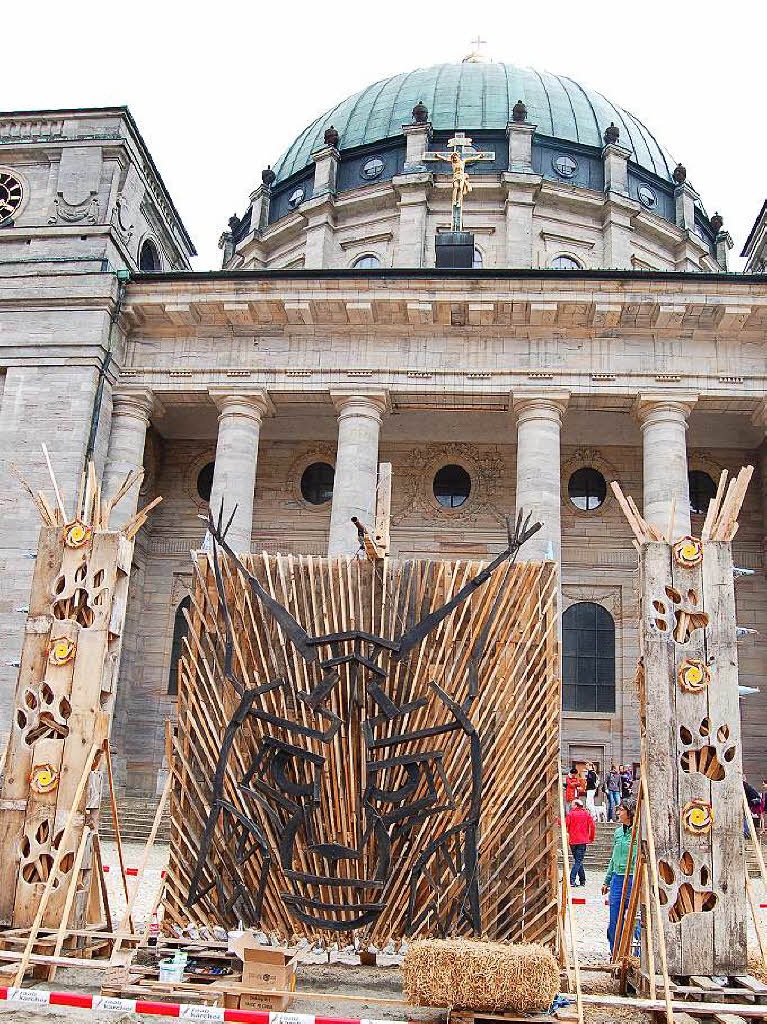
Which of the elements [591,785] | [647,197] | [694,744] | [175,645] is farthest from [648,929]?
[647,197]

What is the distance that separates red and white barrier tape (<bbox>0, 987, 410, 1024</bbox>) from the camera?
6.58 meters

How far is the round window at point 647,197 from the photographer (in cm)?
3631

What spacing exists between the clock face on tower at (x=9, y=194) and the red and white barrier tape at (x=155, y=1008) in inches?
823

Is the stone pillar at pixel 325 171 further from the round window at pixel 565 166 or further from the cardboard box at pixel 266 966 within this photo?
the cardboard box at pixel 266 966

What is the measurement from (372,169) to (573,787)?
25699mm

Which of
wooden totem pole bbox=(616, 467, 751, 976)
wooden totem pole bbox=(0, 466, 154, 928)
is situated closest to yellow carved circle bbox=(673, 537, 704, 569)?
wooden totem pole bbox=(616, 467, 751, 976)

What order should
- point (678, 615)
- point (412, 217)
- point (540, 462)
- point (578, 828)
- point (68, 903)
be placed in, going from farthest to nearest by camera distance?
1. point (412, 217)
2. point (540, 462)
3. point (578, 828)
4. point (678, 615)
5. point (68, 903)

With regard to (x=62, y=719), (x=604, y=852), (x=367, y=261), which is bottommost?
(x=604, y=852)

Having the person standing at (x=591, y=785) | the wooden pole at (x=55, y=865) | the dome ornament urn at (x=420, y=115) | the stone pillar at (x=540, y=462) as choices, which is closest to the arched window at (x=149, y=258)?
the stone pillar at (x=540, y=462)

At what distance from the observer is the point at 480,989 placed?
6.97m

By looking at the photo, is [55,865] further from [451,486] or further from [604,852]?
[451,486]

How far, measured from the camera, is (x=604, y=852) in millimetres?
18047

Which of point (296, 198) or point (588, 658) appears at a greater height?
point (296, 198)

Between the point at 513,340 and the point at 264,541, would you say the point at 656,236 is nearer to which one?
the point at 513,340
